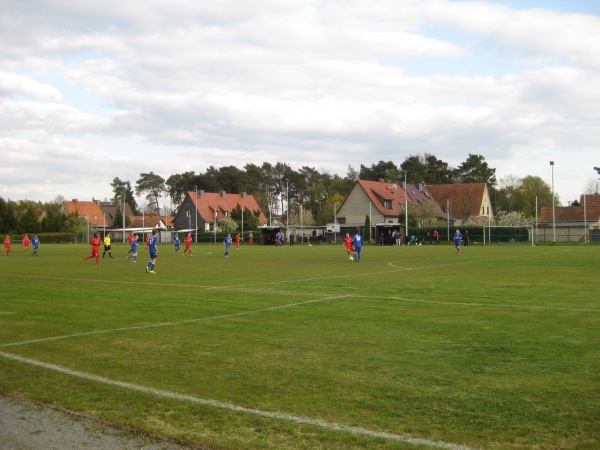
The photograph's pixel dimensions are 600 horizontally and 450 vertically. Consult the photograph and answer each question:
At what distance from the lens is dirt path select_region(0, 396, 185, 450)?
227 inches

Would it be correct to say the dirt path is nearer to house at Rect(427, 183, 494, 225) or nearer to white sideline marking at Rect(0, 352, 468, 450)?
white sideline marking at Rect(0, 352, 468, 450)

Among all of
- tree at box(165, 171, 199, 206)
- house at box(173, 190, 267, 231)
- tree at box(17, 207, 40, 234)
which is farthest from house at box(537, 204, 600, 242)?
tree at box(17, 207, 40, 234)

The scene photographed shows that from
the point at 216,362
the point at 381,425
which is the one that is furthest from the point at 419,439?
the point at 216,362

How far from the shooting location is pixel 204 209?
118 meters

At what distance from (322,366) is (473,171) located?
121 m

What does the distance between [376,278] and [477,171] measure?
105770 mm

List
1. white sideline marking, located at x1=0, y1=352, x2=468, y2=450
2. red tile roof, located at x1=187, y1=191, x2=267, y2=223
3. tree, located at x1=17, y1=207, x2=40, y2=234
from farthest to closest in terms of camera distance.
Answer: red tile roof, located at x1=187, y1=191, x2=267, y2=223, tree, located at x1=17, y1=207, x2=40, y2=234, white sideline marking, located at x1=0, y1=352, x2=468, y2=450

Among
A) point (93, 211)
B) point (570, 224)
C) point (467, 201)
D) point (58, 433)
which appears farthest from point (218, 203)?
point (58, 433)

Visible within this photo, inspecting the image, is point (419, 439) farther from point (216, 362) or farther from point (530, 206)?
point (530, 206)

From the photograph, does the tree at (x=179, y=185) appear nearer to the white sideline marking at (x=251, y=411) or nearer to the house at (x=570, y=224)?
the house at (x=570, y=224)

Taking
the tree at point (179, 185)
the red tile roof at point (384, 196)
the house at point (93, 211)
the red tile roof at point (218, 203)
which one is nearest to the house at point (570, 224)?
the red tile roof at point (384, 196)

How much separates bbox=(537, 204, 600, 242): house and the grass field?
200 ft

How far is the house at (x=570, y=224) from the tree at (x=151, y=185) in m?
96.3

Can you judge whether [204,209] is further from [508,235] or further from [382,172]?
[508,235]
